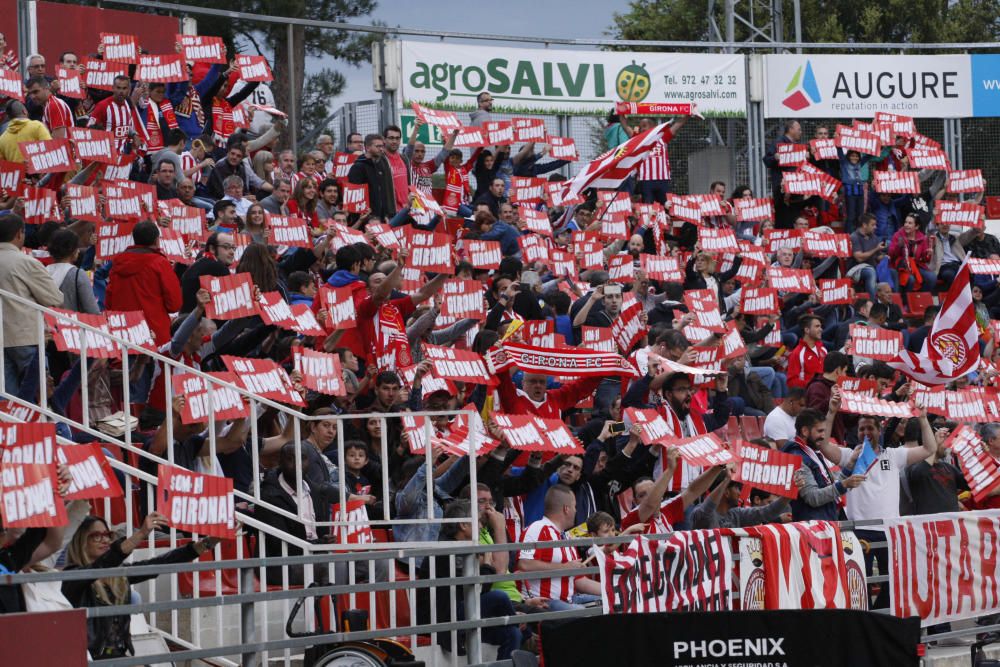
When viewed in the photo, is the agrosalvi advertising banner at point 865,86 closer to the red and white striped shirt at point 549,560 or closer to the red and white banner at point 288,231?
the red and white banner at point 288,231

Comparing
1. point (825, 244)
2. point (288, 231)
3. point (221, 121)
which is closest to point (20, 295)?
point (288, 231)

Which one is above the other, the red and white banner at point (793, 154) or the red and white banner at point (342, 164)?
the red and white banner at point (793, 154)

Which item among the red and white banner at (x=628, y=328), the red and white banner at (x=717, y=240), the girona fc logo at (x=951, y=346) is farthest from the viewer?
the red and white banner at (x=717, y=240)

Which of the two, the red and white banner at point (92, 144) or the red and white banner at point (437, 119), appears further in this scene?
the red and white banner at point (437, 119)

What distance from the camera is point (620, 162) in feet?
63.7

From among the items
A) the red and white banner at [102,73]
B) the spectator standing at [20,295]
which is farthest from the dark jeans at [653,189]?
the spectator standing at [20,295]

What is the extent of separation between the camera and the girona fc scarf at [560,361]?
12430mm

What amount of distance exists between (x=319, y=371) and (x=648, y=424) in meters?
2.36

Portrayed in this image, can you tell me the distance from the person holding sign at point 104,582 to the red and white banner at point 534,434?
7.95 ft

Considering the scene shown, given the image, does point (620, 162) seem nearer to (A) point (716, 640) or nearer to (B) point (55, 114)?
(B) point (55, 114)

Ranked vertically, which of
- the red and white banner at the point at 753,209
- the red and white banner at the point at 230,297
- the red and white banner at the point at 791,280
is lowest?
the red and white banner at the point at 230,297

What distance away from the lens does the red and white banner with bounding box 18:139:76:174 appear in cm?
1420

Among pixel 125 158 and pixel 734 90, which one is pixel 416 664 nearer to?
pixel 125 158

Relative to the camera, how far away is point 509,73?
23172 millimetres
